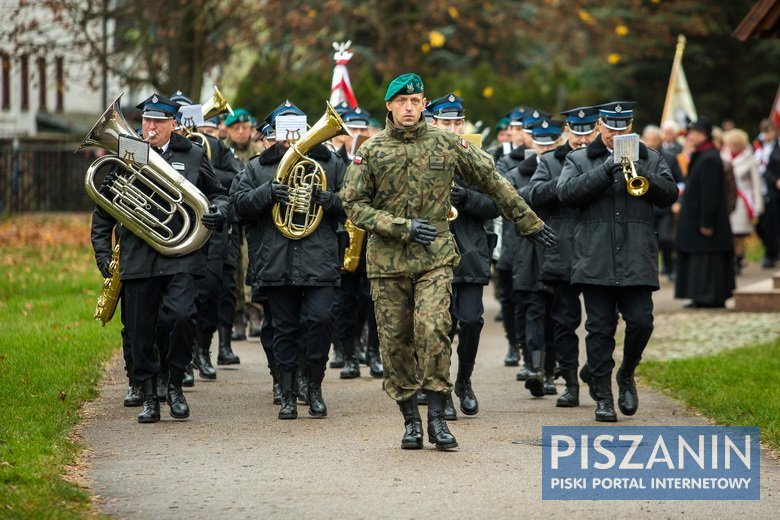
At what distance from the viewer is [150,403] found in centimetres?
986

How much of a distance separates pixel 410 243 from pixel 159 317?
211 centimetres

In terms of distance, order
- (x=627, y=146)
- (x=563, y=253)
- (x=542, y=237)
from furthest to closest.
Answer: (x=563, y=253) → (x=627, y=146) → (x=542, y=237)

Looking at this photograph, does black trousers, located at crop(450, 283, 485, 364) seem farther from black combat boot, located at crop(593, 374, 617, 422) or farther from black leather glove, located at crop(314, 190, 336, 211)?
black leather glove, located at crop(314, 190, 336, 211)

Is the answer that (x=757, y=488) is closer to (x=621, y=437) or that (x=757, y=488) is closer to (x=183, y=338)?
(x=621, y=437)

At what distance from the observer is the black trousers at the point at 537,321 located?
11625 mm

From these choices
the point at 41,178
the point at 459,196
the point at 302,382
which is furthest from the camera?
the point at 41,178

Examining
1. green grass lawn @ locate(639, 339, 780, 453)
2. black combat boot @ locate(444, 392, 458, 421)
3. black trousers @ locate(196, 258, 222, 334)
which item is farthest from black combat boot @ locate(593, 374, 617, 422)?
black trousers @ locate(196, 258, 222, 334)

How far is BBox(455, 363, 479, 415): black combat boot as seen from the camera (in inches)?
405

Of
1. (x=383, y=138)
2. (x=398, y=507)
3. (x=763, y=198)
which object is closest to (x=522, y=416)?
(x=383, y=138)

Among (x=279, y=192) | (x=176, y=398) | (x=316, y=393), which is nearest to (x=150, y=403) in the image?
(x=176, y=398)

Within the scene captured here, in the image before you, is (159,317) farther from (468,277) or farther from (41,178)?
(41,178)

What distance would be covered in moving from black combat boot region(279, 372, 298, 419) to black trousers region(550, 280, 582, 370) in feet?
6.93

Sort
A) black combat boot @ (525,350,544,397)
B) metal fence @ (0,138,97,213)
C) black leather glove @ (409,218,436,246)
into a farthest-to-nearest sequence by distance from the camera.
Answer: metal fence @ (0,138,97,213), black combat boot @ (525,350,544,397), black leather glove @ (409,218,436,246)

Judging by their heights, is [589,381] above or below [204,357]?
above
